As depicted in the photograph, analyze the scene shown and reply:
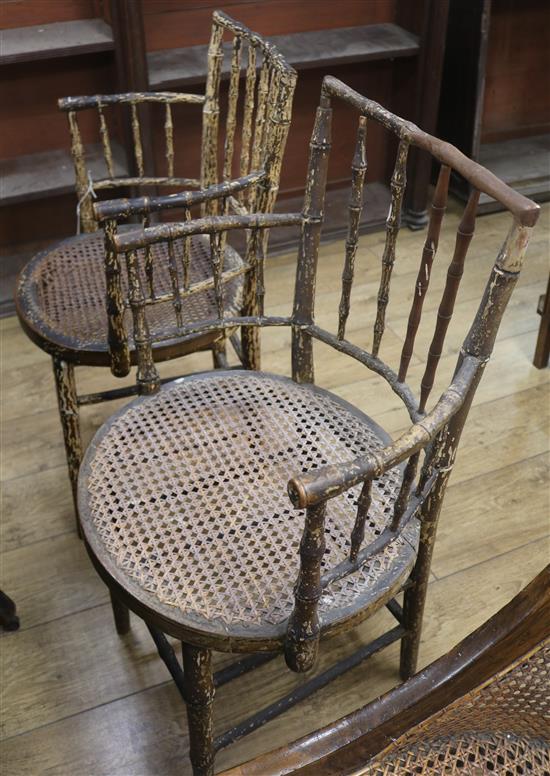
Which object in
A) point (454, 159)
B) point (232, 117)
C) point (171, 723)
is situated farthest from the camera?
point (232, 117)

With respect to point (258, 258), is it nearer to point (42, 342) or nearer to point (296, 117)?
point (42, 342)

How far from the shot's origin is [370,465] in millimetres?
844

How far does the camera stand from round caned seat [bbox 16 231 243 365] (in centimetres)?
153

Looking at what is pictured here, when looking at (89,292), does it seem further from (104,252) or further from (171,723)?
(171,723)

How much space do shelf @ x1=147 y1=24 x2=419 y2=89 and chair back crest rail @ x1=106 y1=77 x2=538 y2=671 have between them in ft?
3.42

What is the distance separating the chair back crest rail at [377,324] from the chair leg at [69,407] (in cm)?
29

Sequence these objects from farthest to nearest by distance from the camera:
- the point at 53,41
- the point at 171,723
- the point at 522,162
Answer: the point at 522,162, the point at 53,41, the point at 171,723

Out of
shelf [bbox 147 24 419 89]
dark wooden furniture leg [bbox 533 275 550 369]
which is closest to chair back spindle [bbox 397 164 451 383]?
dark wooden furniture leg [bbox 533 275 550 369]

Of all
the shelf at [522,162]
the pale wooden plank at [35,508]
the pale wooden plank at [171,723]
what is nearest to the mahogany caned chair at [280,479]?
the pale wooden plank at [171,723]

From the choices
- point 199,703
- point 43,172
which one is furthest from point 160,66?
point 199,703

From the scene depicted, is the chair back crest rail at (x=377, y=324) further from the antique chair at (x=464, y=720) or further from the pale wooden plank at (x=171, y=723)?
the pale wooden plank at (x=171, y=723)

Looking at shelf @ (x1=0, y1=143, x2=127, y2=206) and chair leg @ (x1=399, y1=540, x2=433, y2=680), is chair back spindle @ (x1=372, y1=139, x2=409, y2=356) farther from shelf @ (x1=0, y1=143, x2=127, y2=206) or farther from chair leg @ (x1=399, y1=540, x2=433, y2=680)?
shelf @ (x1=0, y1=143, x2=127, y2=206)

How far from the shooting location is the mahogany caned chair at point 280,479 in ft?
3.19

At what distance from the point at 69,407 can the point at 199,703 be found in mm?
672
